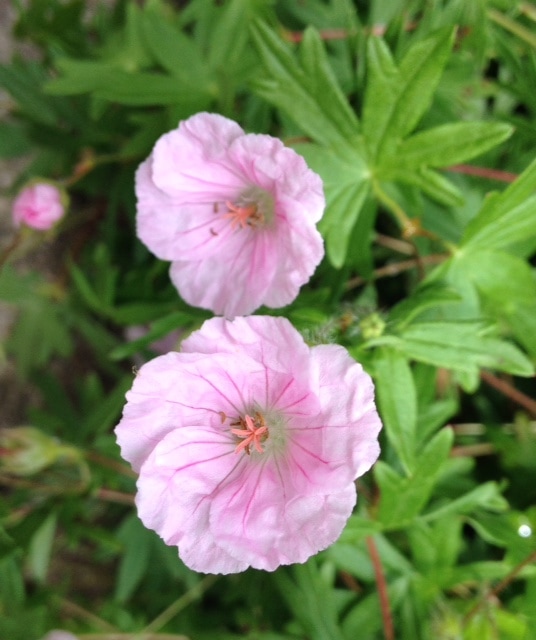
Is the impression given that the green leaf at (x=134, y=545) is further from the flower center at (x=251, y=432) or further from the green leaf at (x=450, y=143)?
the green leaf at (x=450, y=143)

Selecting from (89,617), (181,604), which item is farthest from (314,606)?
(89,617)

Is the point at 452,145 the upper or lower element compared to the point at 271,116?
upper

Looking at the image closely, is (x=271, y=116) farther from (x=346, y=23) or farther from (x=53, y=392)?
(x=53, y=392)

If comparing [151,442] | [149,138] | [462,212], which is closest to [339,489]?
[151,442]

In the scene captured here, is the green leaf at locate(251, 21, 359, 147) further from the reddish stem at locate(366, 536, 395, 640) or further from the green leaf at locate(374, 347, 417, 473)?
the reddish stem at locate(366, 536, 395, 640)

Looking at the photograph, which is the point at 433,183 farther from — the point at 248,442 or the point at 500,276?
the point at 248,442

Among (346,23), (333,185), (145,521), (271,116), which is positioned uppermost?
(346,23)
